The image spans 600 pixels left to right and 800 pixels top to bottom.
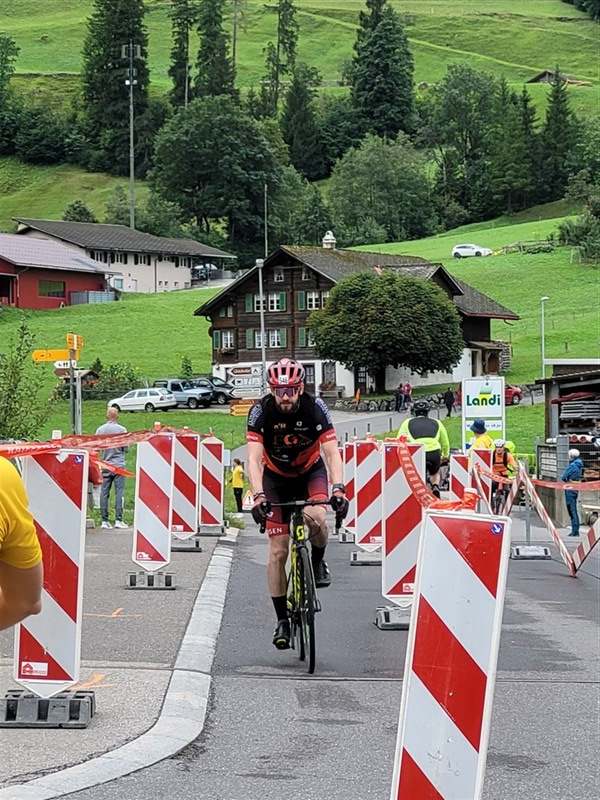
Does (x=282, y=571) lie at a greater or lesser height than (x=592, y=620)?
greater

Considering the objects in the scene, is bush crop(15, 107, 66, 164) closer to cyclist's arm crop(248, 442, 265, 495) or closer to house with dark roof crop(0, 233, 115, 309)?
house with dark roof crop(0, 233, 115, 309)

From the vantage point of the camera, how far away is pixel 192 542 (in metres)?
18.2

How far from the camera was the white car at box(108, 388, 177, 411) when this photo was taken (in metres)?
68.9

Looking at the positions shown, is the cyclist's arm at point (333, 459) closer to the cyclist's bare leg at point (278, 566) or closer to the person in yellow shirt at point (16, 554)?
the cyclist's bare leg at point (278, 566)

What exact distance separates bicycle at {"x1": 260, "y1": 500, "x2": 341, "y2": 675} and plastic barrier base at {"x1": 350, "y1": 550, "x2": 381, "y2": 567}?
7.29 meters

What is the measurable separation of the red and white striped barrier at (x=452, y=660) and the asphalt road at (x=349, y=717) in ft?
3.82

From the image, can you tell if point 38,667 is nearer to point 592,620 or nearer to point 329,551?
point 592,620

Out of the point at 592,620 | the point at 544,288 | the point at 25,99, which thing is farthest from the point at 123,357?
the point at 25,99

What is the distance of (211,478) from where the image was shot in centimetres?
2034

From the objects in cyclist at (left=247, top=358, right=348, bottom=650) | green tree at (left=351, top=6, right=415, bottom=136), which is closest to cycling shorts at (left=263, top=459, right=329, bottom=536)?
cyclist at (left=247, top=358, right=348, bottom=650)

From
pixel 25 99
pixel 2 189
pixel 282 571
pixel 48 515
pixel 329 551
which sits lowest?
pixel 329 551

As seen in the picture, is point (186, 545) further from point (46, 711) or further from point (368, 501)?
point (46, 711)

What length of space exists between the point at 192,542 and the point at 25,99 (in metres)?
166

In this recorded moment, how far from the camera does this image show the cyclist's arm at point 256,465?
9.70 metres
